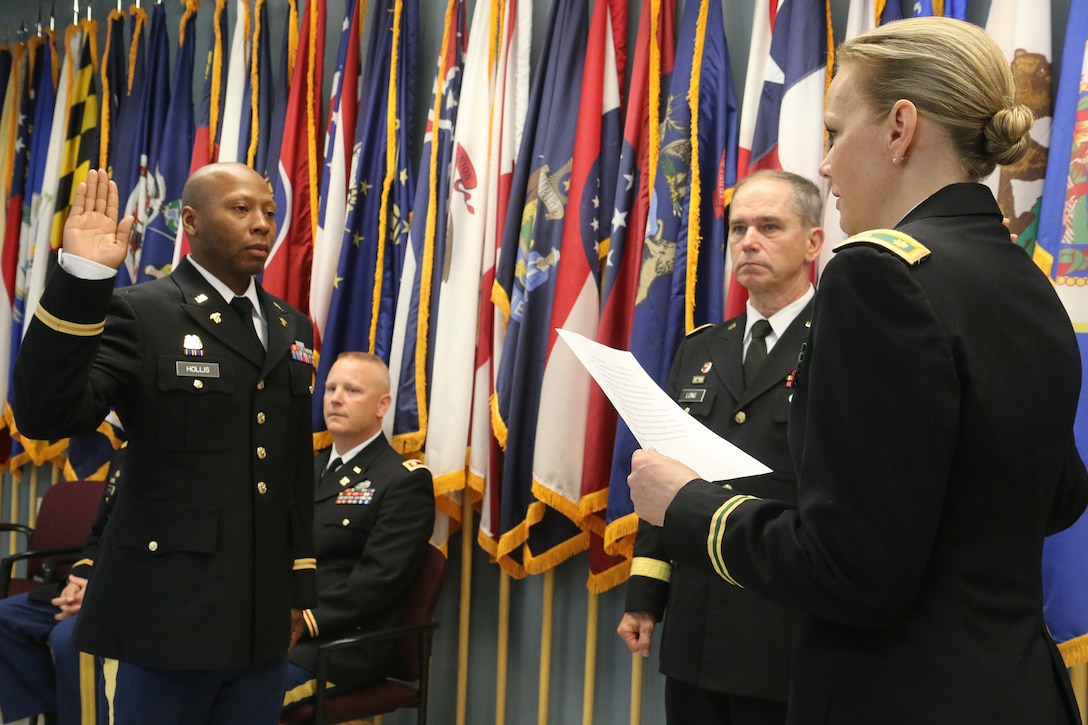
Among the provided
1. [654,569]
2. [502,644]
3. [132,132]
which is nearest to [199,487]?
[654,569]

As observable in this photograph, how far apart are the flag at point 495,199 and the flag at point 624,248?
37 cm

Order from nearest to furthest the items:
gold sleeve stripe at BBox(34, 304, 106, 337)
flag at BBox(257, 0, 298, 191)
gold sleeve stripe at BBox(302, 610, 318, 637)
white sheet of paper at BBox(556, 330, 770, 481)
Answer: white sheet of paper at BBox(556, 330, 770, 481) → gold sleeve stripe at BBox(34, 304, 106, 337) → gold sleeve stripe at BBox(302, 610, 318, 637) → flag at BBox(257, 0, 298, 191)

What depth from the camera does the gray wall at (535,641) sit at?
11.1 ft

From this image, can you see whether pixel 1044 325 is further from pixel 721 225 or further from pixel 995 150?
pixel 721 225

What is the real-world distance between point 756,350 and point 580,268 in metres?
0.97

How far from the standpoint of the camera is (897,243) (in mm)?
1019

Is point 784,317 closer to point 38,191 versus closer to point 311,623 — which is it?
point 311,623

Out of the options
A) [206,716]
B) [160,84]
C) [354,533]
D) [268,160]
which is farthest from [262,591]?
[160,84]

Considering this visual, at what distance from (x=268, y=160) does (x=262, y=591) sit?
2.34 metres

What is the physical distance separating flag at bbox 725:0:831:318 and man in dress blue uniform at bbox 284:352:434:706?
116 cm

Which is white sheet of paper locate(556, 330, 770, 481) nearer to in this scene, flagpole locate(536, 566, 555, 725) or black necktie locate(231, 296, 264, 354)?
black necktie locate(231, 296, 264, 354)

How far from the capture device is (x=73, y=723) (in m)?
3.27

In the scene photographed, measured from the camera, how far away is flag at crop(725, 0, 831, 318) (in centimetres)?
297

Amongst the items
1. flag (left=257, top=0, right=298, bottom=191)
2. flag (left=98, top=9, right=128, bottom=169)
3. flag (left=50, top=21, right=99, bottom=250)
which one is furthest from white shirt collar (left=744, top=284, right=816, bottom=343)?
flag (left=50, top=21, right=99, bottom=250)
